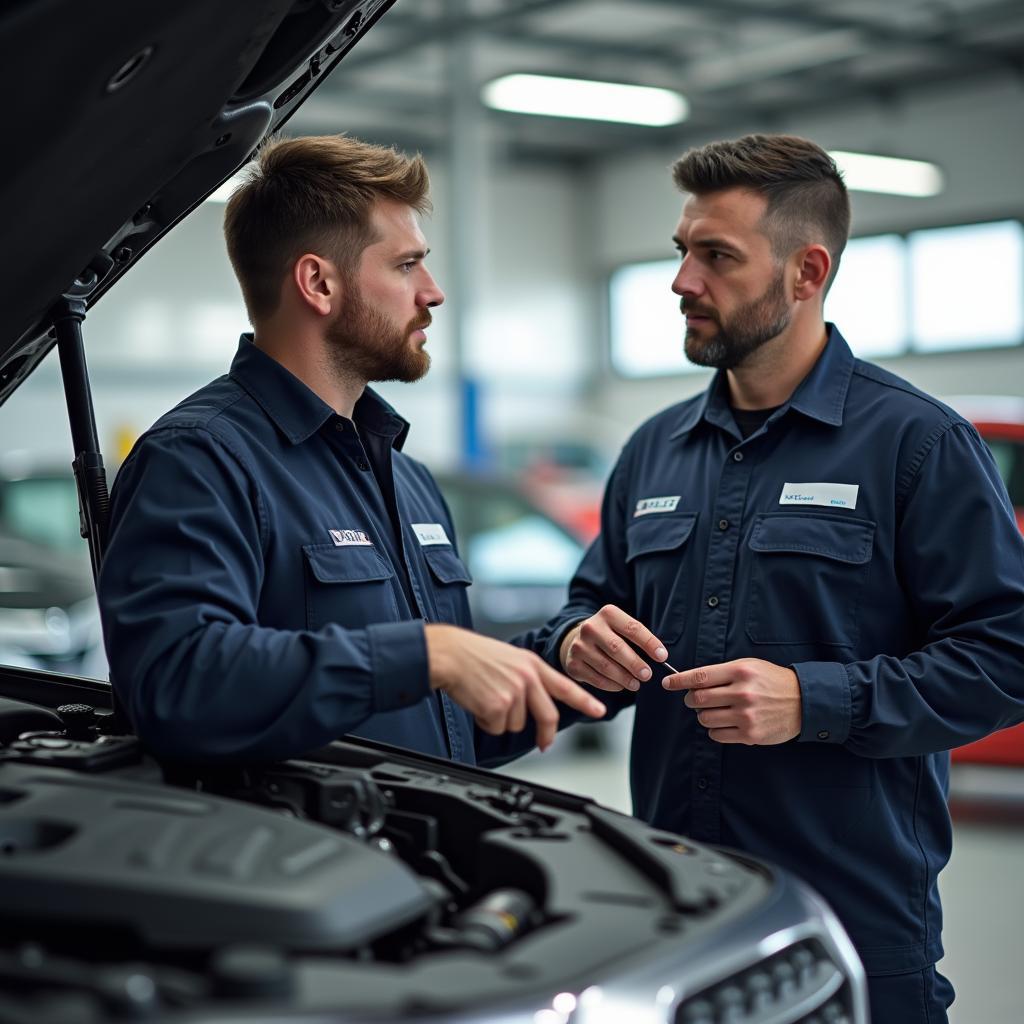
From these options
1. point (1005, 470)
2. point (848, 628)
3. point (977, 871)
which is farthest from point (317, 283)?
point (1005, 470)

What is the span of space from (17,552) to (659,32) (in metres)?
8.07

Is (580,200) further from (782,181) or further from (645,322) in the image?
(782,181)

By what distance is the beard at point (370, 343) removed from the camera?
1.89m

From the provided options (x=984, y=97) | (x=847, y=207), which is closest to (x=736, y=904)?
(x=847, y=207)

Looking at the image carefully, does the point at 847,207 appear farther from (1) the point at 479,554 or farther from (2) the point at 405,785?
(1) the point at 479,554

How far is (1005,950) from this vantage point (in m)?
3.49

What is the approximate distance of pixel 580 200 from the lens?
1644 cm

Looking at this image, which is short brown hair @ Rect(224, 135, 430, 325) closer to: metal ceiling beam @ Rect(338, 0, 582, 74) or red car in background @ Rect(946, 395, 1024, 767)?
red car in background @ Rect(946, 395, 1024, 767)

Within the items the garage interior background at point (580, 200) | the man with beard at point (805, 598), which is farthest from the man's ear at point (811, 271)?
the garage interior background at point (580, 200)

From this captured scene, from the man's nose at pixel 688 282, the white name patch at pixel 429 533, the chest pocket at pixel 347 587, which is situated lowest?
the chest pocket at pixel 347 587

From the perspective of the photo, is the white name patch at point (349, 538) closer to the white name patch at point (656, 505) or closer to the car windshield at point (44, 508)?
the white name patch at point (656, 505)

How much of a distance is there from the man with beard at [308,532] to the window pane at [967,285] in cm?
1115

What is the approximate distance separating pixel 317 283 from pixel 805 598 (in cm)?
81

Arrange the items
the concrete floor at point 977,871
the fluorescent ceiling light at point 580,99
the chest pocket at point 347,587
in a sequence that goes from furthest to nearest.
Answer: the fluorescent ceiling light at point 580,99, the concrete floor at point 977,871, the chest pocket at point 347,587
